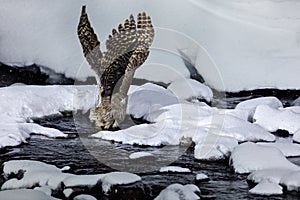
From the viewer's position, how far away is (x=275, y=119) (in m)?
3.78

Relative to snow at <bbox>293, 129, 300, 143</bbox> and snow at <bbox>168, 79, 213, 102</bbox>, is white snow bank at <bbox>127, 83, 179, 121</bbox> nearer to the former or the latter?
snow at <bbox>168, 79, 213, 102</bbox>

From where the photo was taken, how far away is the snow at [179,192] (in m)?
2.47

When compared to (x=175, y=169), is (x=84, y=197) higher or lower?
lower

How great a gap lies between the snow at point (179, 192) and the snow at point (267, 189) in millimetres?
258

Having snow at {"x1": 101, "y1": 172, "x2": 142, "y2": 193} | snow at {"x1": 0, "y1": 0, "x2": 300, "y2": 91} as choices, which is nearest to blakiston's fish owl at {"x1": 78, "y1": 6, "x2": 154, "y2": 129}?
snow at {"x1": 101, "y1": 172, "x2": 142, "y2": 193}

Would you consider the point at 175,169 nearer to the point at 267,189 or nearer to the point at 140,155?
the point at 140,155

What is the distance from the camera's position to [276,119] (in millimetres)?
3781

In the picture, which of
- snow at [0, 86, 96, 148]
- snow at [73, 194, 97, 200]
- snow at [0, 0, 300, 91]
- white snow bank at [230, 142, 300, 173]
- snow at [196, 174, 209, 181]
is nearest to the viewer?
snow at [73, 194, 97, 200]

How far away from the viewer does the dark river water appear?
2.58 meters

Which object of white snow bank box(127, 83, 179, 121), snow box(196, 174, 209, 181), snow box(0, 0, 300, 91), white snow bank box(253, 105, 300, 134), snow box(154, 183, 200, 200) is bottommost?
snow box(154, 183, 200, 200)

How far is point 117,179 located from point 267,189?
669mm

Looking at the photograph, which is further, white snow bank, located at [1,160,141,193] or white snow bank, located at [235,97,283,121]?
white snow bank, located at [235,97,283,121]

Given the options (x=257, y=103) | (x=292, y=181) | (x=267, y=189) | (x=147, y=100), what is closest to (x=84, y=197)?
(x=267, y=189)

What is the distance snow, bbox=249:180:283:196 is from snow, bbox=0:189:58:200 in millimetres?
891
